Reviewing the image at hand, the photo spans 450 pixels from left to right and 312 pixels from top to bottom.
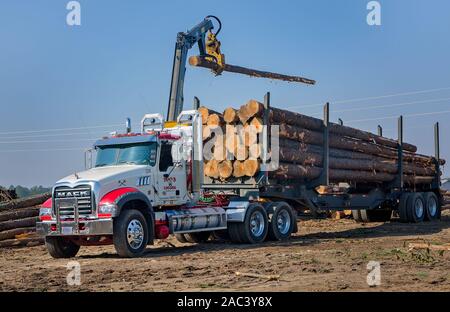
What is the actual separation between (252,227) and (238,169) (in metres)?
1.67

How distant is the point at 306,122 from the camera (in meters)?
19.8

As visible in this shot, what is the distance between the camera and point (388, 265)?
11805mm

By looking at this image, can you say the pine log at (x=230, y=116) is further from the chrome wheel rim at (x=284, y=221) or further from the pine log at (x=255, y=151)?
the chrome wheel rim at (x=284, y=221)

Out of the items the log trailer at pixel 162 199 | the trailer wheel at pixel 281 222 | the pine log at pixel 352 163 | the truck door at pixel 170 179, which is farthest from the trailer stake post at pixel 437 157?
the truck door at pixel 170 179

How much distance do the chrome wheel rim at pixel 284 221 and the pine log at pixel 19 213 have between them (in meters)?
8.00

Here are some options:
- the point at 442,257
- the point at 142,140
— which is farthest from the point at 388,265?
the point at 142,140

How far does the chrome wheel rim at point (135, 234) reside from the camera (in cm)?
1448

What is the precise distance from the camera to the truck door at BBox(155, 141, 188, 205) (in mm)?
15916

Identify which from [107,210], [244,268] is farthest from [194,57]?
[244,268]

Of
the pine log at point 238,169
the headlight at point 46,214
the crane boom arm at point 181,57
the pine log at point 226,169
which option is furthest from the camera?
the crane boom arm at point 181,57

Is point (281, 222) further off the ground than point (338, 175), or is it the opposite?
point (338, 175)

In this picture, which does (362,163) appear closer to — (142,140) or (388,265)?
(142,140)

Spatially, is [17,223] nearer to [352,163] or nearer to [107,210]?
[107,210]
